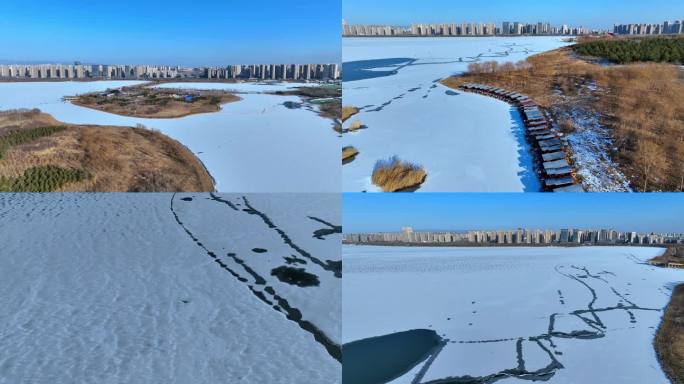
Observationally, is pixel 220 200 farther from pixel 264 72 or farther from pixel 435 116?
pixel 435 116

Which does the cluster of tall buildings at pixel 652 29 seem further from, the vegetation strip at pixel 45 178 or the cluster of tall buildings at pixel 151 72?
the vegetation strip at pixel 45 178

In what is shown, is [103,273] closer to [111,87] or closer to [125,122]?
[125,122]

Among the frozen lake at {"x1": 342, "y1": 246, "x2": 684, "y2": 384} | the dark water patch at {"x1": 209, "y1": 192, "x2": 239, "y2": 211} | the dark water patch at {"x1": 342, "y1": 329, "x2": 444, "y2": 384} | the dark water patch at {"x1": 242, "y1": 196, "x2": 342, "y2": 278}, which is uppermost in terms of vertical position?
the dark water patch at {"x1": 209, "y1": 192, "x2": 239, "y2": 211}

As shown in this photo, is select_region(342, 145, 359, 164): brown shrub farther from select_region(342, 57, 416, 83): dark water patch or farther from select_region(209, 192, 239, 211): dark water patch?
select_region(209, 192, 239, 211): dark water patch

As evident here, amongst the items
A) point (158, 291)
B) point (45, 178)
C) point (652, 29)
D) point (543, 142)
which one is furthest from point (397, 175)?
point (45, 178)

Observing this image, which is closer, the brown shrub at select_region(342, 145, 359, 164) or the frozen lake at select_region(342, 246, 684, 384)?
the frozen lake at select_region(342, 246, 684, 384)

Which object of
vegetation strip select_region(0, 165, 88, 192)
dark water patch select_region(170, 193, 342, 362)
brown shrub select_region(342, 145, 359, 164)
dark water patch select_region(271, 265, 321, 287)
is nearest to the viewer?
dark water patch select_region(170, 193, 342, 362)

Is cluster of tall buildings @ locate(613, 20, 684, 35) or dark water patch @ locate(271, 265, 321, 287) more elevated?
cluster of tall buildings @ locate(613, 20, 684, 35)

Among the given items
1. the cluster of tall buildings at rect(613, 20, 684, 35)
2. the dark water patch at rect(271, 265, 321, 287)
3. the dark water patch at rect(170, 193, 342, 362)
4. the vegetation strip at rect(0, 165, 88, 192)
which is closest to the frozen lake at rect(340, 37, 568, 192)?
the cluster of tall buildings at rect(613, 20, 684, 35)

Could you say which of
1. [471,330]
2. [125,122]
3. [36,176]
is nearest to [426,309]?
[471,330]
